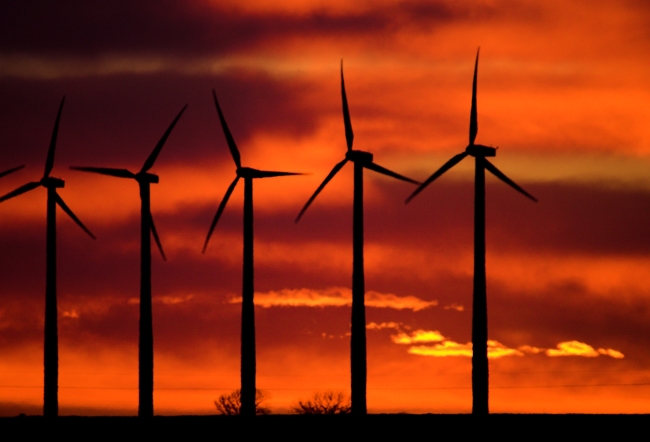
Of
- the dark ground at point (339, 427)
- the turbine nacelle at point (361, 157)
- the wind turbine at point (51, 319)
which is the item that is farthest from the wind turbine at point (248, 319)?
the wind turbine at point (51, 319)

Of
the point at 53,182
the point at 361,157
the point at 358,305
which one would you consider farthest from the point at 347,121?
the point at 53,182

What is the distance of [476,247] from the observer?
123312 millimetres

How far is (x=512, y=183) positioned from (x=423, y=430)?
63.2 ft

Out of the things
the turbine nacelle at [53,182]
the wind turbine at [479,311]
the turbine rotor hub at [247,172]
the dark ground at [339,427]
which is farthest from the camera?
the turbine nacelle at [53,182]

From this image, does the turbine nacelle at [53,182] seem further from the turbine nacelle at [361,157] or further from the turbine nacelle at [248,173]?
the turbine nacelle at [361,157]

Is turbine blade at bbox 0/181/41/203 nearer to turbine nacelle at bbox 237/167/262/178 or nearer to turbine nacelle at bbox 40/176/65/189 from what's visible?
turbine nacelle at bbox 40/176/65/189

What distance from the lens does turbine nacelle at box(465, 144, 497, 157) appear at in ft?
422

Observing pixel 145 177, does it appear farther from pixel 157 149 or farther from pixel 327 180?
pixel 327 180

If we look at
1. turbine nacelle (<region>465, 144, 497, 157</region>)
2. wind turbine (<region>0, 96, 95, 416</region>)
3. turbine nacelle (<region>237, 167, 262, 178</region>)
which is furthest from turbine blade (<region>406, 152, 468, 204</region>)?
wind turbine (<region>0, 96, 95, 416</region>)

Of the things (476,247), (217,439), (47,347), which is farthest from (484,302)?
(47,347)

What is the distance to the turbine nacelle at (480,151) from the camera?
128 metres

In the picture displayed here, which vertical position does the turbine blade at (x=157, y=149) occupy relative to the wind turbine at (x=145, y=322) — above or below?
above

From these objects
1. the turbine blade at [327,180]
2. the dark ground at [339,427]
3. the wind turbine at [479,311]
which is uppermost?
the turbine blade at [327,180]

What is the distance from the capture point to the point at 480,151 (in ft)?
422
